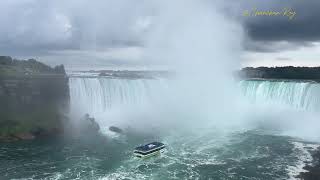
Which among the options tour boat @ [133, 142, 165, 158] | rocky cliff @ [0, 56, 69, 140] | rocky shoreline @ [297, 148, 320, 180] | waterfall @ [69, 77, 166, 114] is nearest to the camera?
rocky shoreline @ [297, 148, 320, 180]

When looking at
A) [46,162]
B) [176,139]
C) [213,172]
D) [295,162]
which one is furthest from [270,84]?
[46,162]

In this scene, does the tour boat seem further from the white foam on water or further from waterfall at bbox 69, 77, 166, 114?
waterfall at bbox 69, 77, 166, 114

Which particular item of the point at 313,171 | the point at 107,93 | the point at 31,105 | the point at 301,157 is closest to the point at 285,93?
the point at 301,157

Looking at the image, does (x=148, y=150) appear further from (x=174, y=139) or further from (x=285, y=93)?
(x=285, y=93)

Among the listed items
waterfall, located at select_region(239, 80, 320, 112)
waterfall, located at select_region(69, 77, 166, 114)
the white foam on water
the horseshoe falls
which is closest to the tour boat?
the horseshoe falls

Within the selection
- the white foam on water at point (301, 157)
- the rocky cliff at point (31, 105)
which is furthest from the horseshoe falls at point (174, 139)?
the rocky cliff at point (31, 105)
